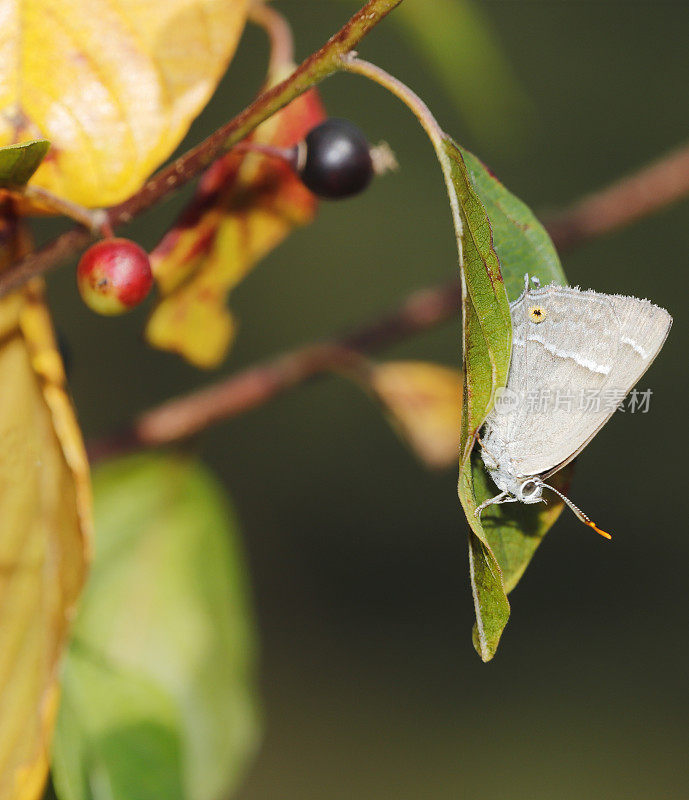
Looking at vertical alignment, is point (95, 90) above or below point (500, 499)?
above

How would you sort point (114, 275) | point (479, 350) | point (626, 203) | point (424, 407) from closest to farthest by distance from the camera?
1. point (479, 350)
2. point (114, 275)
3. point (626, 203)
4. point (424, 407)

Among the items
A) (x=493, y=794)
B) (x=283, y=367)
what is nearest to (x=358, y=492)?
(x=493, y=794)

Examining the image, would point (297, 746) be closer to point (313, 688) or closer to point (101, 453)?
point (313, 688)

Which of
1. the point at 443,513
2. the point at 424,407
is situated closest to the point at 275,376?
the point at 424,407

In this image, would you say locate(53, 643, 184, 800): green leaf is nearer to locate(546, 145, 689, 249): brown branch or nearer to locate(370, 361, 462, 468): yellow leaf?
locate(370, 361, 462, 468): yellow leaf

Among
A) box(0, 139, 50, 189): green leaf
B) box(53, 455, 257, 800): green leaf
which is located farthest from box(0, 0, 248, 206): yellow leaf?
box(53, 455, 257, 800): green leaf

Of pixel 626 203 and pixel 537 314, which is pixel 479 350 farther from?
pixel 626 203
